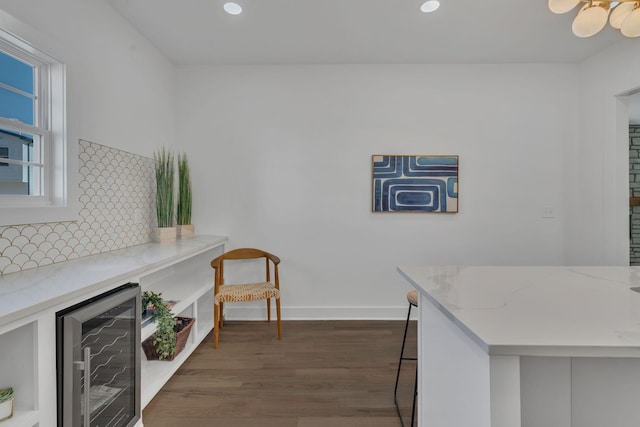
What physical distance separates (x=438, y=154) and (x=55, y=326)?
306 cm

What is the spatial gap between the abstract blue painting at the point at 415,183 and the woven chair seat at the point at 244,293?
1.27m

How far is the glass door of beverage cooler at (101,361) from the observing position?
43.7 inches

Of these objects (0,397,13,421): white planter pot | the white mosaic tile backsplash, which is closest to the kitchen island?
(0,397,13,421): white planter pot

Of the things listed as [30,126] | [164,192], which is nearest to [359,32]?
[164,192]

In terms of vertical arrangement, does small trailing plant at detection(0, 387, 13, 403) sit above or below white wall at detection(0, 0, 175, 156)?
below

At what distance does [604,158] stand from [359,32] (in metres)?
2.44

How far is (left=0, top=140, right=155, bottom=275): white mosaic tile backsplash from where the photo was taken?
150 cm

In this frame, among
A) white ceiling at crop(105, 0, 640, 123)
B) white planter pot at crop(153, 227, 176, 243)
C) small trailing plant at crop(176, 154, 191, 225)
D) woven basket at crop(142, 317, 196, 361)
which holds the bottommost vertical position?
woven basket at crop(142, 317, 196, 361)

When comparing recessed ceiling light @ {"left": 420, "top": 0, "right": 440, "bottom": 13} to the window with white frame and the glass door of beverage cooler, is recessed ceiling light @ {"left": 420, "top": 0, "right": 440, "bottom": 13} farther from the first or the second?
the glass door of beverage cooler

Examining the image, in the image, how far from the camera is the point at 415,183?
3.11m

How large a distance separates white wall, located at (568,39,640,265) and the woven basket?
3522 mm

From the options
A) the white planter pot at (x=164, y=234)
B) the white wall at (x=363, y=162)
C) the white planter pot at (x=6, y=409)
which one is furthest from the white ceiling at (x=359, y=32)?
the white planter pot at (x=6, y=409)

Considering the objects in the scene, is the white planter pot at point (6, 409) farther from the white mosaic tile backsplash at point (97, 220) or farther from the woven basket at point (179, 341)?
the woven basket at point (179, 341)

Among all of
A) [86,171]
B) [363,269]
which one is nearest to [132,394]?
[86,171]
